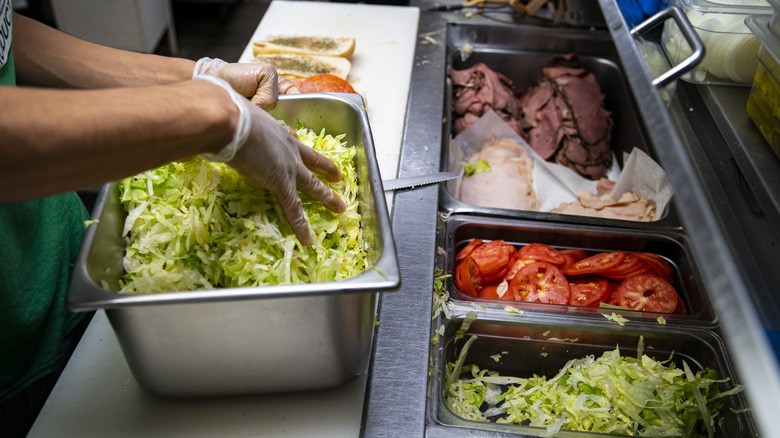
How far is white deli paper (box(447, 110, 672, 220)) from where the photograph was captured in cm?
226

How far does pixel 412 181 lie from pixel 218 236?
856 millimetres

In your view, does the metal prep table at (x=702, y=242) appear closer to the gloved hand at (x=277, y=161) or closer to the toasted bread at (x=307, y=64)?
the gloved hand at (x=277, y=161)

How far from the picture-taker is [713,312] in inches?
67.6

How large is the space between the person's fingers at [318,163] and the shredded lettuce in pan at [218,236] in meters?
0.09

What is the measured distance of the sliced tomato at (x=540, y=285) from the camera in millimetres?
1831

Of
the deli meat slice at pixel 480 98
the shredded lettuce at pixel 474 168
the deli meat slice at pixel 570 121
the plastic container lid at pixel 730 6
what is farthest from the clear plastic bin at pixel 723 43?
the deli meat slice at pixel 480 98

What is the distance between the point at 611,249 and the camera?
2.05m

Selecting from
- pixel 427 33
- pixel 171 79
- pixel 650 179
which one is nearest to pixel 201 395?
pixel 171 79

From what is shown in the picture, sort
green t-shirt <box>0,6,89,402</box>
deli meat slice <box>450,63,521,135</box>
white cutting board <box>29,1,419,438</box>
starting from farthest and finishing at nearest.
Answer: deli meat slice <box>450,63,521,135</box>
green t-shirt <box>0,6,89,402</box>
white cutting board <box>29,1,419,438</box>

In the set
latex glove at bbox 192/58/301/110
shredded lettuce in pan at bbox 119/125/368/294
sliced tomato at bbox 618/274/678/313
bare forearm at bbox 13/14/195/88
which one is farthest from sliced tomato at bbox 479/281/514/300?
bare forearm at bbox 13/14/195/88

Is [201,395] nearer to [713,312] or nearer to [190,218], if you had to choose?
[190,218]

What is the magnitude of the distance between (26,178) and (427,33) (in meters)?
2.65

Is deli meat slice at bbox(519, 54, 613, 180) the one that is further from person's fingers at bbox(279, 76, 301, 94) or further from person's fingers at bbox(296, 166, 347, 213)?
person's fingers at bbox(296, 166, 347, 213)

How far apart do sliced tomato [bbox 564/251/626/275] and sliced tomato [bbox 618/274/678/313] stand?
8 cm
